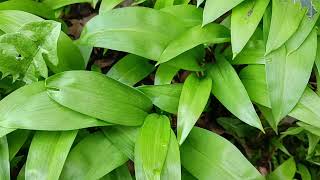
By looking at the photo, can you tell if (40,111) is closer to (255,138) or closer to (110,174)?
(110,174)

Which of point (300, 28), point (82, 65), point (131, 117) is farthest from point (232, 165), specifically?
point (82, 65)

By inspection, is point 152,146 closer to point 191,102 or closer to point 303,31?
point 191,102

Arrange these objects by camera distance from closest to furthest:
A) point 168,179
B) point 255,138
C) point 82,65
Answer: point 168,179
point 82,65
point 255,138

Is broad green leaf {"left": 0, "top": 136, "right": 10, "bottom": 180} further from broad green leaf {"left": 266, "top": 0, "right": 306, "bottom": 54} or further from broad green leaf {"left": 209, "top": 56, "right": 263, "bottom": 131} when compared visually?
broad green leaf {"left": 266, "top": 0, "right": 306, "bottom": 54}

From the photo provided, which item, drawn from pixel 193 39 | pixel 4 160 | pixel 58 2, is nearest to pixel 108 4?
pixel 58 2

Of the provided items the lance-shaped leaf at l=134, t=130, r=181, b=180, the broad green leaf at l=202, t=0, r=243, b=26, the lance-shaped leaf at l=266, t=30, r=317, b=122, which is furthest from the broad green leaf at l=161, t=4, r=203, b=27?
the lance-shaped leaf at l=134, t=130, r=181, b=180
